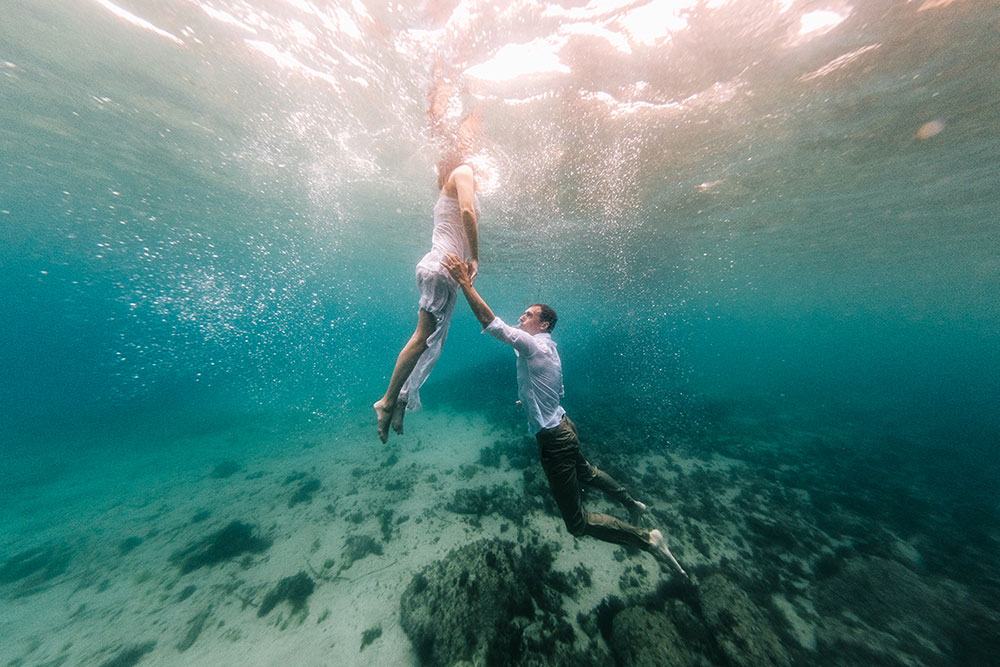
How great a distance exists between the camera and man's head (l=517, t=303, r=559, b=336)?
4.13 metres

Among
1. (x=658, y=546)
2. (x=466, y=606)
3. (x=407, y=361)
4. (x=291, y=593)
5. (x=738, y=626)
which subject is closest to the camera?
(x=407, y=361)

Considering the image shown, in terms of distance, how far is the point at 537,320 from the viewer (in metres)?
4.13

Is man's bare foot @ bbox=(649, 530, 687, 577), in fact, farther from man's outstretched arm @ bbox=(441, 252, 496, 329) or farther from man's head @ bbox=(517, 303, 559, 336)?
man's outstretched arm @ bbox=(441, 252, 496, 329)

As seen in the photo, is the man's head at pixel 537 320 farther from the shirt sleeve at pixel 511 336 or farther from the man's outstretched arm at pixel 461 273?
the man's outstretched arm at pixel 461 273

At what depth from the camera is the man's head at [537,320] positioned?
4131 millimetres

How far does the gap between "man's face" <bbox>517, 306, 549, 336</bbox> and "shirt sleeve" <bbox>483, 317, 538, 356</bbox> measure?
0.45m

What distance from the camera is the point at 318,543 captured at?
25.2 feet

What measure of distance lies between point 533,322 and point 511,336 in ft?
2.78

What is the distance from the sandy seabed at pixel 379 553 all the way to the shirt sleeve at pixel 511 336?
5175 mm

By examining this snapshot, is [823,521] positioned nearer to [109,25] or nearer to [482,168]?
[482,168]

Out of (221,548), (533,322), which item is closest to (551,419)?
(533,322)

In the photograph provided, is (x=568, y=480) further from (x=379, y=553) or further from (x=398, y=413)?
(x=379, y=553)

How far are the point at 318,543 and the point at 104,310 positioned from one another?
8156 cm

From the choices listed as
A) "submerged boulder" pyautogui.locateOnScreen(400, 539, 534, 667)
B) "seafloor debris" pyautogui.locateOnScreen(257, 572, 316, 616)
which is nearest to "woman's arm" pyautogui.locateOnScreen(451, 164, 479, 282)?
"submerged boulder" pyautogui.locateOnScreen(400, 539, 534, 667)
